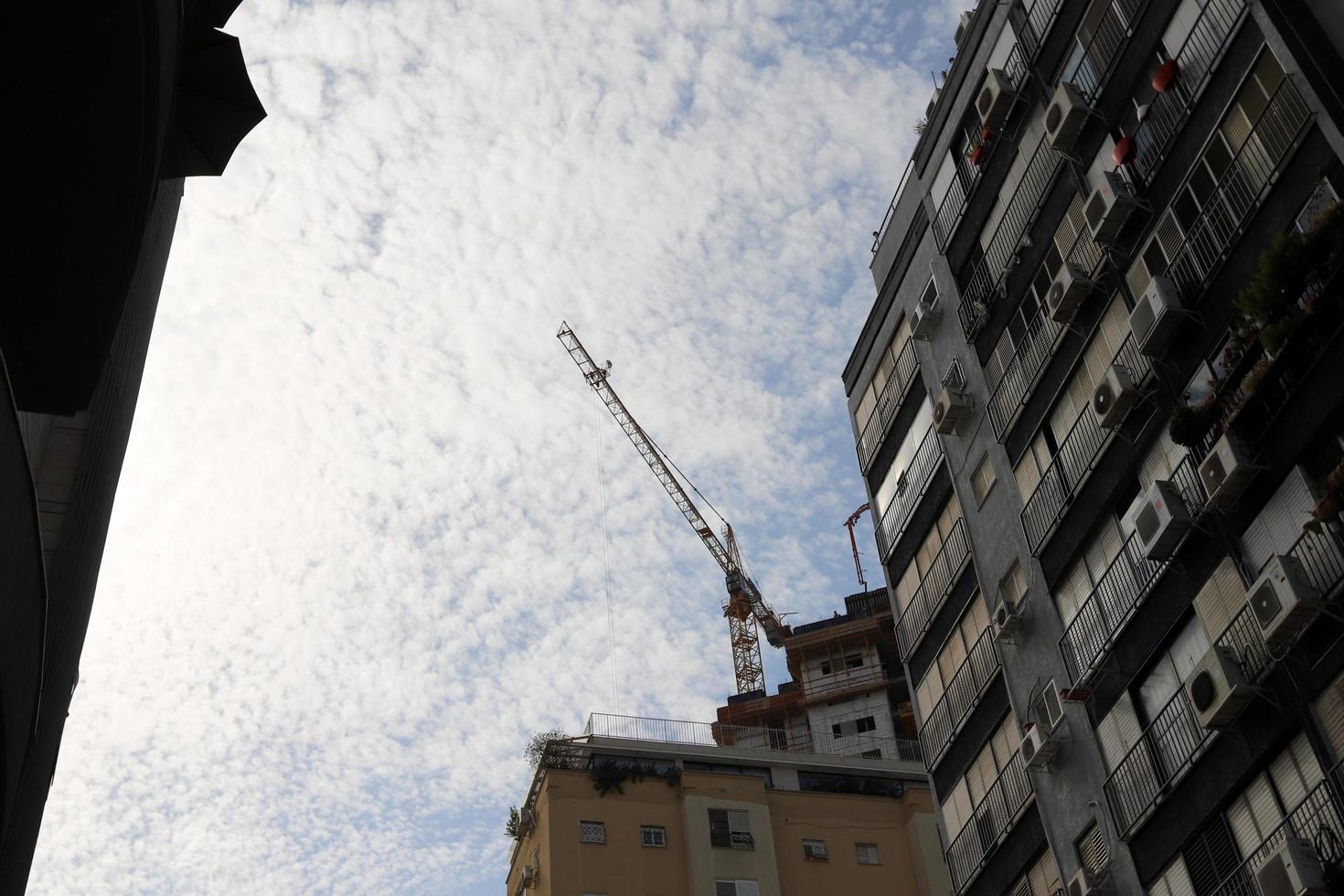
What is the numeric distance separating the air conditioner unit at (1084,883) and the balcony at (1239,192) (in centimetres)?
925

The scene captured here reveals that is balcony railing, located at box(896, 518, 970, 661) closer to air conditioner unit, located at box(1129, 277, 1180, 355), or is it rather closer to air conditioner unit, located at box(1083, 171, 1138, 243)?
air conditioner unit, located at box(1083, 171, 1138, 243)

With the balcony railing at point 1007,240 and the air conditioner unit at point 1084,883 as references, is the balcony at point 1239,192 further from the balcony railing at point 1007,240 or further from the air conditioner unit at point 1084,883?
the air conditioner unit at point 1084,883

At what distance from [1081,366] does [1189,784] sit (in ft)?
24.8

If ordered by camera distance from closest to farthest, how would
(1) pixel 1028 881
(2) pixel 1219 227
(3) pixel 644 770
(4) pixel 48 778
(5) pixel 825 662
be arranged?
(4) pixel 48 778, (2) pixel 1219 227, (1) pixel 1028 881, (3) pixel 644 770, (5) pixel 825 662

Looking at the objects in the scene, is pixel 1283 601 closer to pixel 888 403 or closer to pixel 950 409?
pixel 950 409

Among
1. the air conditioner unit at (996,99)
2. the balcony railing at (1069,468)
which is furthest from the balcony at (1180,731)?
the air conditioner unit at (996,99)

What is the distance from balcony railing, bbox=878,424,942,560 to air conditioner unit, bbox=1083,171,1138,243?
8.11 meters

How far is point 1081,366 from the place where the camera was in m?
23.6

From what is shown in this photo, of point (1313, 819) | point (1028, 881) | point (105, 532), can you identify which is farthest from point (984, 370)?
point (105, 532)

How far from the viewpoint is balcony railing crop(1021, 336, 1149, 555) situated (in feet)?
72.3

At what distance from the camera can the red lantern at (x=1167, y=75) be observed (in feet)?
68.1

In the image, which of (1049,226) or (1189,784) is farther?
(1049,226)

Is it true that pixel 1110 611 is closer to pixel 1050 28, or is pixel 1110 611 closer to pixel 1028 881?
pixel 1028 881

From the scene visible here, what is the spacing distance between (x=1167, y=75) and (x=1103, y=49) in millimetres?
2813
